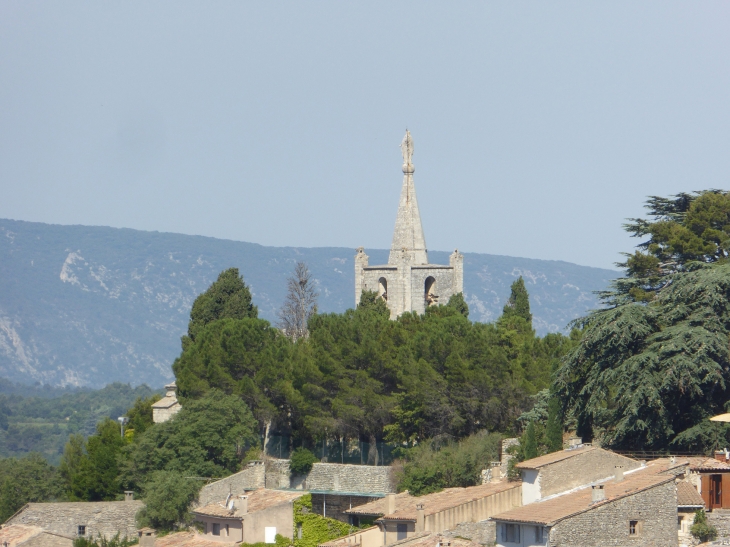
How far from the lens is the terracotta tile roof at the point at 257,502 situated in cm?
4725

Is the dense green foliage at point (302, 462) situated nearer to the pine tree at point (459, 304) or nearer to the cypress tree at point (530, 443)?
the cypress tree at point (530, 443)

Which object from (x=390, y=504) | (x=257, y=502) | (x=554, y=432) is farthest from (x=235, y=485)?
(x=554, y=432)

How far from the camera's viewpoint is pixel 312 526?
46594mm

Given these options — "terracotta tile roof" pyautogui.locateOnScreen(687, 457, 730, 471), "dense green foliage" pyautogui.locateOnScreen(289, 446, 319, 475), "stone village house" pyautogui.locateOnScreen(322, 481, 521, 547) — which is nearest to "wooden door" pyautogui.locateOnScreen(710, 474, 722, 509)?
"terracotta tile roof" pyautogui.locateOnScreen(687, 457, 730, 471)

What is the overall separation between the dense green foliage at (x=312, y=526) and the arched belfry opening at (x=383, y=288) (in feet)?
98.1

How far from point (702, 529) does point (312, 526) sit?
1405 centimetres

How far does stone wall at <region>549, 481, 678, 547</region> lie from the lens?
35312 millimetres

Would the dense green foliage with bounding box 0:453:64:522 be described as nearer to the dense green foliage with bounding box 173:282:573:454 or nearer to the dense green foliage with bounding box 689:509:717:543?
the dense green foliage with bounding box 173:282:573:454

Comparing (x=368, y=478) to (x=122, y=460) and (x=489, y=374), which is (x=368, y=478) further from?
(x=122, y=460)

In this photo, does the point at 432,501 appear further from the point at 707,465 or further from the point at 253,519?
the point at 707,465

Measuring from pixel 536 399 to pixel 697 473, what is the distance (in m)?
11.6

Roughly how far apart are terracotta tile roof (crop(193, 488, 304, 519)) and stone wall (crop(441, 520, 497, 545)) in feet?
25.9

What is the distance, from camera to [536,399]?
49.9 meters

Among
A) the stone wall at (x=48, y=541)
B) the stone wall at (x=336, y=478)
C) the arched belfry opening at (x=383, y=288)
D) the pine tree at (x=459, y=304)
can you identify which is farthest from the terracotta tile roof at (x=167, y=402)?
the arched belfry opening at (x=383, y=288)
